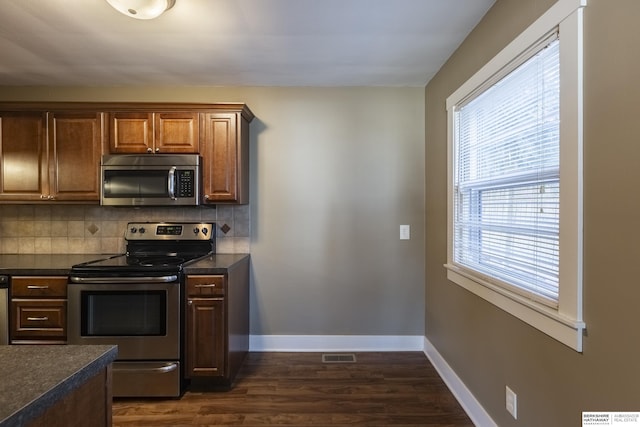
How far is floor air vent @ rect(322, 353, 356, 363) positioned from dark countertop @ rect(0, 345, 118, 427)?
2.24 m

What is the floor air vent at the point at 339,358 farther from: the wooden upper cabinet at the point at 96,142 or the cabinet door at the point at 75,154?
the cabinet door at the point at 75,154

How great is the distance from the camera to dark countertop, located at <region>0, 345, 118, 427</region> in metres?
0.68

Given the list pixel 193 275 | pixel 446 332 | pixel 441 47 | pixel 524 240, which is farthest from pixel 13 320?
pixel 441 47

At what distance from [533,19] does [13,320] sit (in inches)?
140

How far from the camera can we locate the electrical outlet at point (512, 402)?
1.68 metres

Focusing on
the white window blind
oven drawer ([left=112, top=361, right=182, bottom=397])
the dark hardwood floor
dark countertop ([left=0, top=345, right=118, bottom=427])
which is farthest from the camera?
oven drawer ([left=112, top=361, right=182, bottom=397])

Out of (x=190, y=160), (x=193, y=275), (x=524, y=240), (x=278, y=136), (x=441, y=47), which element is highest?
(x=441, y=47)

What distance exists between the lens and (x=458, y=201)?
241 centimetres

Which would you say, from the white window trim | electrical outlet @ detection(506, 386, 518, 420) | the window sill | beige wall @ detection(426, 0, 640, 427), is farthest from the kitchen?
the white window trim

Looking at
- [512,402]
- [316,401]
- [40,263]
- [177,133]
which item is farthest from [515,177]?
[40,263]

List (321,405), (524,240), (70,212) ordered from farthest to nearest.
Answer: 1. (70,212)
2. (321,405)
3. (524,240)

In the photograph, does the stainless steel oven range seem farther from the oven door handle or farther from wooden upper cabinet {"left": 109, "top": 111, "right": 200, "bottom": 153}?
wooden upper cabinet {"left": 109, "top": 111, "right": 200, "bottom": 153}

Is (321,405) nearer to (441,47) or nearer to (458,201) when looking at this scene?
(458,201)

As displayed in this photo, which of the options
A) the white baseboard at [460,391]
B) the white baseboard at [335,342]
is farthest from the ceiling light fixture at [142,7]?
the white baseboard at [460,391]
